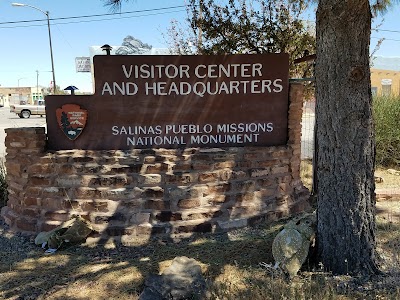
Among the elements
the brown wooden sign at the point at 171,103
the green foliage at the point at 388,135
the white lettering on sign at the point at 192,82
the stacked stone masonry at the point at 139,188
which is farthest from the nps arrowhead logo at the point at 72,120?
the green foliage at the point at 388,135

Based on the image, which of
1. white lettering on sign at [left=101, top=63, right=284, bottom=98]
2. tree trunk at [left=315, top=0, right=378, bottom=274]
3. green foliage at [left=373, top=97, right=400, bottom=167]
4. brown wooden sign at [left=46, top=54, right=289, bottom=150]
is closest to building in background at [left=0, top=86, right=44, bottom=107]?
green foliage at [left=373, top=97, right=400, bottom=167]

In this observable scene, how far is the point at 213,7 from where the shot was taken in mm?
7480

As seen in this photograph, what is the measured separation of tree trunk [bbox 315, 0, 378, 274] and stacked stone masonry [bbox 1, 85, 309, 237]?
1.46 m

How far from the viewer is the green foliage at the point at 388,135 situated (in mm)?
8164

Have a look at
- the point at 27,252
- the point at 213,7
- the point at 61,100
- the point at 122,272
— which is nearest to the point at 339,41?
the point at 122,272

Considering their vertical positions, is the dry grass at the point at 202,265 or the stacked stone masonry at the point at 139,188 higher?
the stacked stone masonry at the point at 139,188

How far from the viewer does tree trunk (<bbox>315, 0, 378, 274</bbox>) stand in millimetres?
2904

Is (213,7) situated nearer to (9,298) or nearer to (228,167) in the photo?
(228,167)

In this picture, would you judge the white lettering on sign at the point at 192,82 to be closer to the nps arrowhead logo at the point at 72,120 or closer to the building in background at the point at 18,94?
the nps arrowhead logo at the point at 72,120

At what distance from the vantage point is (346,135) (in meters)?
2.99

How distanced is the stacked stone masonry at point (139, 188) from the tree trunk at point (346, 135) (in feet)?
4.78

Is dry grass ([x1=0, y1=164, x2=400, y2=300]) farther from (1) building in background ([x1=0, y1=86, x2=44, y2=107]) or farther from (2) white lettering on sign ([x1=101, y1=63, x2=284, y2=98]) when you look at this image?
(1) building in background ([x1=0, y1=86, x2=44, y2=107])

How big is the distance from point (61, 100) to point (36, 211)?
137 cm

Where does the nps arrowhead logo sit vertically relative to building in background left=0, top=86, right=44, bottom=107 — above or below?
below
